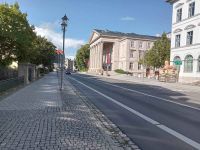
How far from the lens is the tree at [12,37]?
22.1 m

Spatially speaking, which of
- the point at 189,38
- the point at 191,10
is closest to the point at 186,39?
the point at 189,38

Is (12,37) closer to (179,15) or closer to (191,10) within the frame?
(191,10)

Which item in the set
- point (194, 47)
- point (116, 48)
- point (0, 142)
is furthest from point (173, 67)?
point (116, 48)

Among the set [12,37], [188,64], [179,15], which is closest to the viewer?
[12,37]

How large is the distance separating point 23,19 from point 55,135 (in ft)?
70.4

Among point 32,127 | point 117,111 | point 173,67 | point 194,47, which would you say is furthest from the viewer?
point 173,67

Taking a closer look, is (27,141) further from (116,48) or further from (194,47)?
(116,48)

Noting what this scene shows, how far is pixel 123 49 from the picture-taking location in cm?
9219

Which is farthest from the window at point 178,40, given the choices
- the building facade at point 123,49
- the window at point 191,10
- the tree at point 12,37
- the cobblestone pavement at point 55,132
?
the building facade at point 123,49

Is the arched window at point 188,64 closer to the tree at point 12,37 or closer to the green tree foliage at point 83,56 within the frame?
the tree at point 12,37

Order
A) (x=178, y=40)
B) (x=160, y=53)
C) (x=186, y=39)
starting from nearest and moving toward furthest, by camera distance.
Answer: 1. (x=186, y=39)
2. (x=178, y=40)
3. (x=160, y=53)

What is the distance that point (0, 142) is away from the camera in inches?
242

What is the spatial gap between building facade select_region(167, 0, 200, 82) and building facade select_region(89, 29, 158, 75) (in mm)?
41124

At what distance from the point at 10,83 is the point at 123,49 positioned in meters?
74.4
